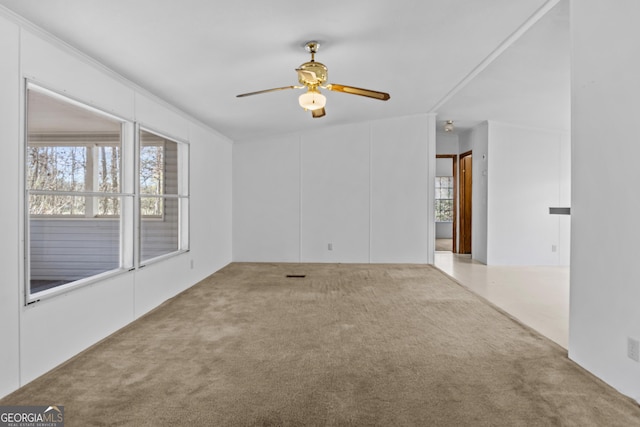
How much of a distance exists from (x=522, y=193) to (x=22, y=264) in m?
7.28

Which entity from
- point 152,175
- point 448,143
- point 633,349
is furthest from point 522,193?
point 152,175

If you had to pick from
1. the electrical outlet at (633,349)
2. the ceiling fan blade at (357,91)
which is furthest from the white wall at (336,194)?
the electrical outlet at (633,349)

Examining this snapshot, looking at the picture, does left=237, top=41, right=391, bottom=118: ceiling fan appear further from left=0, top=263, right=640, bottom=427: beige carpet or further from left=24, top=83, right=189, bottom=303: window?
left=0, top=263, right=640, bottom=427: beige carpet

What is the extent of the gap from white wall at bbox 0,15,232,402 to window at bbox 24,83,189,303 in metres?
0.27

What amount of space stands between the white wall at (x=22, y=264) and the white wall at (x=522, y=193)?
550cm

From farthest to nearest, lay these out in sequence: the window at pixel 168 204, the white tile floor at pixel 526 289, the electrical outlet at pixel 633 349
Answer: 1. the window at pixel 168 204
2. the white tile floor at pixel 526 289
3. the electrical outlet at pixel 633 349

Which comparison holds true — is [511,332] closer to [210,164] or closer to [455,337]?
[455,337]

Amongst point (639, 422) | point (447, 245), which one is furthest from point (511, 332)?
point (447, 245)

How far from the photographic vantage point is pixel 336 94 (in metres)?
5.03

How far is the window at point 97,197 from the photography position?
3811mm

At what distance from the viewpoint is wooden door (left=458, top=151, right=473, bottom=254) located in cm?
861

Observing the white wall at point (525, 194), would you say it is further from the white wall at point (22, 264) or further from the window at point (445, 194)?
the white wall at point (22, 264)

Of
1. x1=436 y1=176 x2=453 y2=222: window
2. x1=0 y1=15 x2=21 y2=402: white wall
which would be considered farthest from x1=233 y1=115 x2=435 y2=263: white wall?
x1=436 y1=176 x2=453 y2=222: window

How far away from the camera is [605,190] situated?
242 cm
